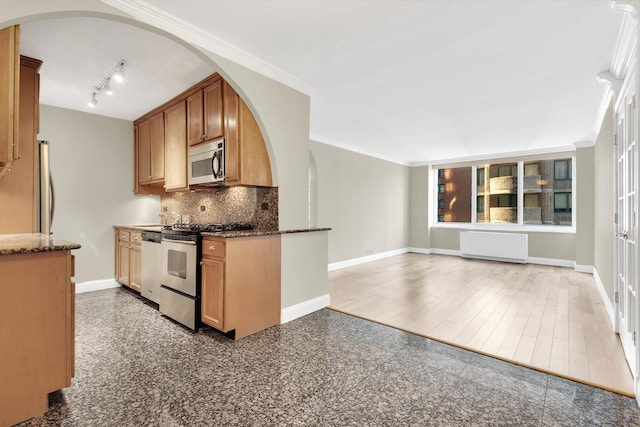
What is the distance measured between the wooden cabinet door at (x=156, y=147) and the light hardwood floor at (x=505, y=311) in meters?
2.93

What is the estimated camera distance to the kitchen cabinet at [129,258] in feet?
12.8

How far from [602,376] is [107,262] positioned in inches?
218

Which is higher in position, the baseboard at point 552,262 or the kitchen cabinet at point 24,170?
the kitchen cabinet at point 24,170

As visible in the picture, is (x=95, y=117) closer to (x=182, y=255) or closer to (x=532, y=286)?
(x=182, y=255)

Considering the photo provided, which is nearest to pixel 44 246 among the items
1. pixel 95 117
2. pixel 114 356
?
pixel 114 356

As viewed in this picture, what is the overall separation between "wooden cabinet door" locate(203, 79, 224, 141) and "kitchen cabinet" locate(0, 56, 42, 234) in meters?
1.42

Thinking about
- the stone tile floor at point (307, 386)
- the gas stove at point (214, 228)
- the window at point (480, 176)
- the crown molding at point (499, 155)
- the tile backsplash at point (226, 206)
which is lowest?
the stone tile floor at point (307, 386)

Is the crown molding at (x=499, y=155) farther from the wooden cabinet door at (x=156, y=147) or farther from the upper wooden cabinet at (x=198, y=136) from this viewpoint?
the wooden cabinet door at (x=156, y=147)

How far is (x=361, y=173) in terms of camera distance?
6656 millimetres

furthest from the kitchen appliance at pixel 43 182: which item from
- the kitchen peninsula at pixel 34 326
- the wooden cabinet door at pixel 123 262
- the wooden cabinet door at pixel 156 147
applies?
the kitchen peninsula at pixel 34 326

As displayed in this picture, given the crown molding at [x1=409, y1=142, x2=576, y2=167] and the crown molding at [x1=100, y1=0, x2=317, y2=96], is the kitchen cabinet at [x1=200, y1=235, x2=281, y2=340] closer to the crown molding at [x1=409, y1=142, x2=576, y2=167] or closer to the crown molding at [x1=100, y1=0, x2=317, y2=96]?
the crown molding at [x1=100, y1=0, x2=317, y2=96]

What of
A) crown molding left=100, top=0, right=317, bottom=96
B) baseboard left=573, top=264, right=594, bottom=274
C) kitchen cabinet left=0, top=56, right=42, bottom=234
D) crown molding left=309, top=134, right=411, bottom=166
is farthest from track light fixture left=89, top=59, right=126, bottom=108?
baseboard left=573, top=264, right=594, bottom=274

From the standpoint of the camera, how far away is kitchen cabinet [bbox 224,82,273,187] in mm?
2971

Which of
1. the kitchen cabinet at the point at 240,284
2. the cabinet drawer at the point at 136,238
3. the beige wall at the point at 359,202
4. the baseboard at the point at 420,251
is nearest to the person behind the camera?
the kitchen cabinet at the point at 240,284
